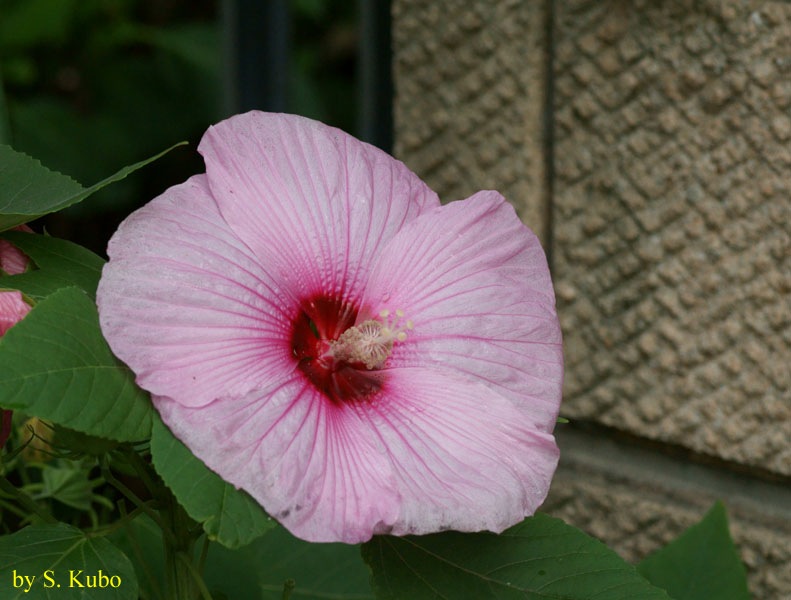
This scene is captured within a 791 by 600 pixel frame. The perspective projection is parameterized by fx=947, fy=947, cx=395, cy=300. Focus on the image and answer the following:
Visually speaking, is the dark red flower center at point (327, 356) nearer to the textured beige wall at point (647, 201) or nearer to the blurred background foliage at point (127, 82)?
the textured beige wall at point (647, 201)

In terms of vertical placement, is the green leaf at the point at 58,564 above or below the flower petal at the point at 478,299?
below

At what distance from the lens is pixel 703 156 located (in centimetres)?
79

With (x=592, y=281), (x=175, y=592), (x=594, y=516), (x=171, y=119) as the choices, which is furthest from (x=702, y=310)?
(x=171, y=119)

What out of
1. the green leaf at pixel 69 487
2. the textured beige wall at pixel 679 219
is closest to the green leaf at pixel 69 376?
the green leaf at pixel 69 487

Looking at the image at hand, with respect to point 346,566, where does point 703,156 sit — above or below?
above

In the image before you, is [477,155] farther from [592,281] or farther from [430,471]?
[430,471]

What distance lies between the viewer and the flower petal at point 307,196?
475 millimetres

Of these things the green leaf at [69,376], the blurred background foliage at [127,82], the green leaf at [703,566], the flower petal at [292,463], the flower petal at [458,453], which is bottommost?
the blurred background foliage at [127,82]

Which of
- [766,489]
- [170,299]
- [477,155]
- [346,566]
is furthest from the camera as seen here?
[477,155]

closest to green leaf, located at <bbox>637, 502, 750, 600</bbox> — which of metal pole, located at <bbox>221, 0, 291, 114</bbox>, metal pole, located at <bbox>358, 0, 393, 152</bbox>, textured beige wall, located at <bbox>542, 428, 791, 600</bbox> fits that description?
textured beige wall, located at <bbox>542, 428, 791, 600</bbox>

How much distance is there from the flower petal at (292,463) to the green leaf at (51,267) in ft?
0.32

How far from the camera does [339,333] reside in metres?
0.53

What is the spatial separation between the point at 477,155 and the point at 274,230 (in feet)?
1.55

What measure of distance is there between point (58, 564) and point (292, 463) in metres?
0.13
